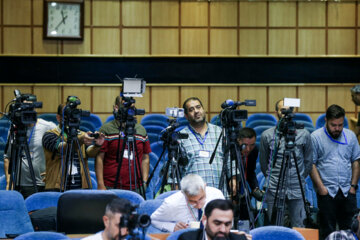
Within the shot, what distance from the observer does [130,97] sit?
5.75m

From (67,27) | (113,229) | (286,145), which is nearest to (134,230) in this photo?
(113,229)

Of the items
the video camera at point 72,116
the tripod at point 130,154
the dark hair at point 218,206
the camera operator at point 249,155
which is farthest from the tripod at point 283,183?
the video camera at point 72,116

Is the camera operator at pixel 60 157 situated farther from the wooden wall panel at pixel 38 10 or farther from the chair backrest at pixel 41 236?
the wooden wall panel at pixel 38 10

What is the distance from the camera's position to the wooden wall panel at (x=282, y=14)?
1083cm

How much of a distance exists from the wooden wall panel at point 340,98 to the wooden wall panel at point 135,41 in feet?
10.6

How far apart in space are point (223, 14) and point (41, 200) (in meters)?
6.46

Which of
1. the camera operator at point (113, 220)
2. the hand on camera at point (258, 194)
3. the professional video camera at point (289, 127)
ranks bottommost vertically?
the hand on camera at point (258, 194)

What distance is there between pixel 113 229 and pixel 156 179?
3068 mm

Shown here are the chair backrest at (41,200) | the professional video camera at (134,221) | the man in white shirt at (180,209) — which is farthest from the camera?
the chair backrest at (41,200)

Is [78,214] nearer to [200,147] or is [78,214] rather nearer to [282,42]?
[200,147]

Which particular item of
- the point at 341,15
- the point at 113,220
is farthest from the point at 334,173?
the point at 341,15

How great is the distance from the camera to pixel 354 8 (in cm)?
1085

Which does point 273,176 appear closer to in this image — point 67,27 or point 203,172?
point 203,172

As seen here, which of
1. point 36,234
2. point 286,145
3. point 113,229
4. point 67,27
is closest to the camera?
point 113,229
